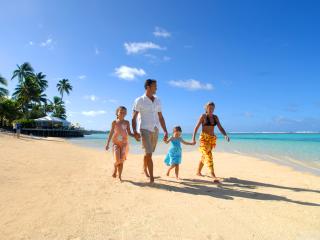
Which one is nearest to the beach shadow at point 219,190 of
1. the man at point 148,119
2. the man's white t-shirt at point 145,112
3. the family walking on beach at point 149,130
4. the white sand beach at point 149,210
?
the white sand beach at point 149,210

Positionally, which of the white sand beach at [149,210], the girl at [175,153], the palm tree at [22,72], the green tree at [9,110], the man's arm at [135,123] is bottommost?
the white sand beach at [149,210]

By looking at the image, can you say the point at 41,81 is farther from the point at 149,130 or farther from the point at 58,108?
the point at 149,130

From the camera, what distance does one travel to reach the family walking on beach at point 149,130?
544cm

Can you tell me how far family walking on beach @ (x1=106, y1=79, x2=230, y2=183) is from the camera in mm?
5441

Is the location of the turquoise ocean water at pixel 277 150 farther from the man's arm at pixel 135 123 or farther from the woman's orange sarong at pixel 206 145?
the man's arm at pixel 135 123

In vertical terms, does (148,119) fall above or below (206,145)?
above

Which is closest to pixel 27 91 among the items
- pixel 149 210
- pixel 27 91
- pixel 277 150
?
pixel 27 91

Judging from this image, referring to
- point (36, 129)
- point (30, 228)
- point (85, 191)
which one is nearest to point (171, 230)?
point (30, 228)

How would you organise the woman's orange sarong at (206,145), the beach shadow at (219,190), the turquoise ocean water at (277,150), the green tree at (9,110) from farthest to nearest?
the green tree at (9,110) < the turquoise ocean water at (277,150) < the woman's orange sarong at (206,145) < the beach shadow at (219,190)

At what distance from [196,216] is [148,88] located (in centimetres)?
295

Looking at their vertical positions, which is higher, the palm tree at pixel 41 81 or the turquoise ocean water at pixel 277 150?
the palm tree at pixel 41 81

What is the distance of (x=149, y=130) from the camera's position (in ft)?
17.8

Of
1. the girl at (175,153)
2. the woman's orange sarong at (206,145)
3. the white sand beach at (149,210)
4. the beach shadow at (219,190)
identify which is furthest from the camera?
the girl at (175,153)

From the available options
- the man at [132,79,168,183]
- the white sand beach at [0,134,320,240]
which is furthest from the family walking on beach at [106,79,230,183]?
the white sand beach at [0,134,320,240]
